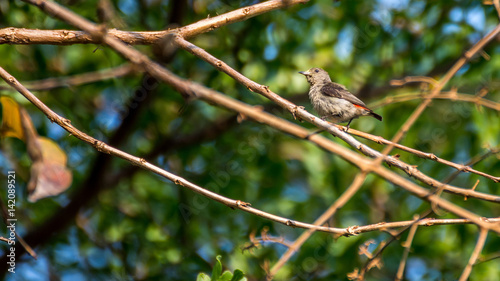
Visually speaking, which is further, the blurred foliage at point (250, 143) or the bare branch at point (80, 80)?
the blurred foliage at point (250, 143)

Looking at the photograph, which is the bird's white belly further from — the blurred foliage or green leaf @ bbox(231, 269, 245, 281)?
green leaf @ bbox(231, 269, 245, 281)

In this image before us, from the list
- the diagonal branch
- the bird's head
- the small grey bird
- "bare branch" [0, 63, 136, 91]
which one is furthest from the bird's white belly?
the diagonal branch

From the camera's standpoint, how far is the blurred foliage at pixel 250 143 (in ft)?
17.7

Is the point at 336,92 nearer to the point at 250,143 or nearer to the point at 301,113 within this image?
the point at 250,143

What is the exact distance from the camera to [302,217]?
5.67m

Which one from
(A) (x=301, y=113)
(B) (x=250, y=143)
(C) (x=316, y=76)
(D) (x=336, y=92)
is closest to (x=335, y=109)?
(D) (x=336, y=92)

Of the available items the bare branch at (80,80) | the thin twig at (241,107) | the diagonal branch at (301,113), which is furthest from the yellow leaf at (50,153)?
the thin twig at (241,107)

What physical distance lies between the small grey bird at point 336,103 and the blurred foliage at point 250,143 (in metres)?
0.53

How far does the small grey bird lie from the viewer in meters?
4.93

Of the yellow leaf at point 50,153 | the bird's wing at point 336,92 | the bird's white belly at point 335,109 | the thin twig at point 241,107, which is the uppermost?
the bird's wing at point 336,92

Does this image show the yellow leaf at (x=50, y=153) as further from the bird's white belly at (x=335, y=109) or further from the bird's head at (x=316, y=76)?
the bird's head at (x=316, y=76)

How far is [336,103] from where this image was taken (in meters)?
5.09

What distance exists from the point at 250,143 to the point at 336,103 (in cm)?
130

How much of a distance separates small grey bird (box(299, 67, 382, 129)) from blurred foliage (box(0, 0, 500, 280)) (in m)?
0.53
